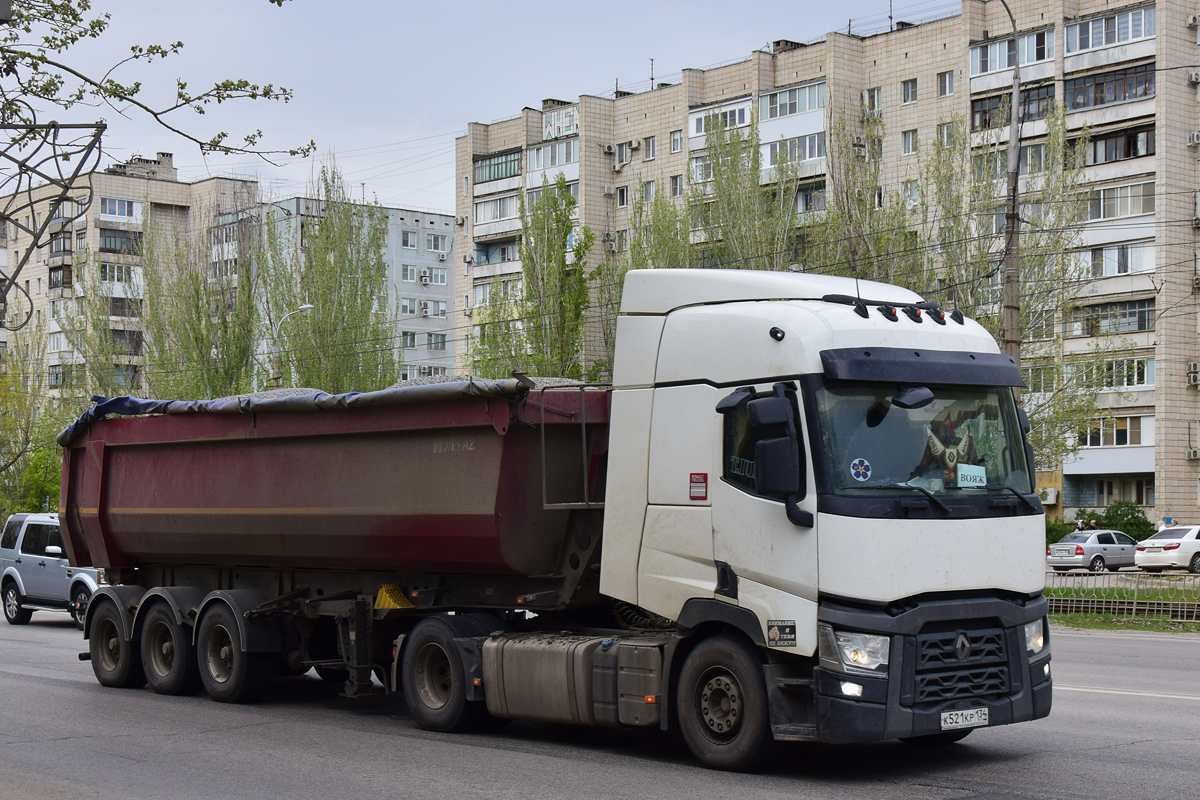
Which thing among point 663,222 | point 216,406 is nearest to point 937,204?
point 663,222

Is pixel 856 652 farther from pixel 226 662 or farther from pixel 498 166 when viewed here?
pixel 498 166

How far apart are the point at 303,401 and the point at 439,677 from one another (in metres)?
2.74

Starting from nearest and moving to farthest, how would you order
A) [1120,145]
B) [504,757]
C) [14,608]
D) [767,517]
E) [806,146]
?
[767,517] < [504,757] < [14,608] < [1120,145] < [806,146]

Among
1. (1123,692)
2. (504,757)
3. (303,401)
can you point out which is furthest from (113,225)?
(504,757)

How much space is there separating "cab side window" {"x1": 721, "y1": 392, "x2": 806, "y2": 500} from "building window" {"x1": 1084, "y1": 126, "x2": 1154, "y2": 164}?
166 ft

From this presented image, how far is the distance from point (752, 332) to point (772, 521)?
1.24 metres

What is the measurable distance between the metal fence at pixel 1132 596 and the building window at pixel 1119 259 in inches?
1300

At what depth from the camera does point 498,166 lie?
75062mm

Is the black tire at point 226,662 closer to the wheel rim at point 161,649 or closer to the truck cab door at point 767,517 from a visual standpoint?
the wheel rim at point 161,649

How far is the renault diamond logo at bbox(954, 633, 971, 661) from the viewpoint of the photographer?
8.70 m

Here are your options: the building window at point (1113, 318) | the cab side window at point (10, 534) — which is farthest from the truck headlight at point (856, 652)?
the building window at point (1113, 318)

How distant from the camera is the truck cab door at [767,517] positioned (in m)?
8.57

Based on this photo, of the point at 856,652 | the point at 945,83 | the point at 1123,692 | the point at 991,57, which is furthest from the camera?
the point at 945,83

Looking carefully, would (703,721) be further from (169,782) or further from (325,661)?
(325,661)
